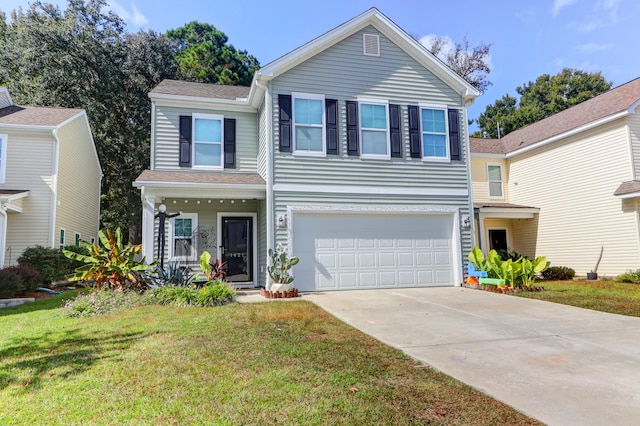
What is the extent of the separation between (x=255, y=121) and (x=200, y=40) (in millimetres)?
23089

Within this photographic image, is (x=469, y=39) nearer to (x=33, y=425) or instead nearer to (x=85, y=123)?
(x=85, y=123)

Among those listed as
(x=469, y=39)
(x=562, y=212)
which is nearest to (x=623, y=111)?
(x=562, y=212)

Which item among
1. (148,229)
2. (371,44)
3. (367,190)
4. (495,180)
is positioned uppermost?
(371,44)

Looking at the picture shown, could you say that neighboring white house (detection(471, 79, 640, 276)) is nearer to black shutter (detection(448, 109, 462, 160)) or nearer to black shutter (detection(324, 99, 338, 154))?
black shutter (detection(448, 109, 462, 160))

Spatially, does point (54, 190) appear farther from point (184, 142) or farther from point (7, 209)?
point (184, 142)

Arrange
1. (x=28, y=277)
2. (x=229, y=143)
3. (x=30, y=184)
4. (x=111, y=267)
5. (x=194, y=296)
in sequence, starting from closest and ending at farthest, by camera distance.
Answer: (x=194, y=296)
(x=111, y=267)
(x=28, y=277)
(x=229, y=143)
(x=30, y=184)

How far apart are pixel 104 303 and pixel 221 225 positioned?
15.5 ft

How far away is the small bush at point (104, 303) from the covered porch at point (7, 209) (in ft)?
17.8

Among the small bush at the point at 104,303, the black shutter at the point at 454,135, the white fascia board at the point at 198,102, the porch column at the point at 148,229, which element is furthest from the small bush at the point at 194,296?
the black shutter at the point at 454,135

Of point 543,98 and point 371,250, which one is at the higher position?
point 543,98

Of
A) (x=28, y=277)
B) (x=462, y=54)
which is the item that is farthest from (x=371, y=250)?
(x=462, y=54)

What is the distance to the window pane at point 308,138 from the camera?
424 inches

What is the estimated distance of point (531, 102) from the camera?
31.8m

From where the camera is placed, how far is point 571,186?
46.6 feet
